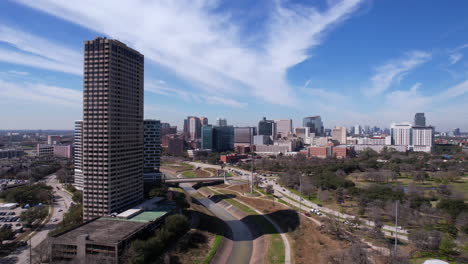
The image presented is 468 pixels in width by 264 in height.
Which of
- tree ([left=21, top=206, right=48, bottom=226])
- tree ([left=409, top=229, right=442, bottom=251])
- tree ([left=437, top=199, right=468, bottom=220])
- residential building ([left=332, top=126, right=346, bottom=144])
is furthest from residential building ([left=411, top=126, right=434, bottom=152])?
tree ([left=21, top=206, right=48, bottom=226])

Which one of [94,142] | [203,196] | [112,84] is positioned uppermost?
[112,84]

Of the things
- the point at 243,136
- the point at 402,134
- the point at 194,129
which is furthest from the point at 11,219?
the point at 402,134

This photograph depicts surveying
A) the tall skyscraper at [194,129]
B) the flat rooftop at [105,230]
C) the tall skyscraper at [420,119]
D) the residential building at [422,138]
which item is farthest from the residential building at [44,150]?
the tall skyscraper at [420,119]

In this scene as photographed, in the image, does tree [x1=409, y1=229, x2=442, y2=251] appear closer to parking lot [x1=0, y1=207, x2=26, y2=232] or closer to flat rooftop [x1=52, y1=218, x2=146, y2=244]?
flat rooftop [x1=52, y1=218, x2=146, y2=244]

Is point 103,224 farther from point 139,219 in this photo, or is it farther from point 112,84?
point 112,84

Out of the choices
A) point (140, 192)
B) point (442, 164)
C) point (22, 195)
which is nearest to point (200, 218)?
point (140, 192)

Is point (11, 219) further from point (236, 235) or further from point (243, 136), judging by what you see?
point (243, 136)
